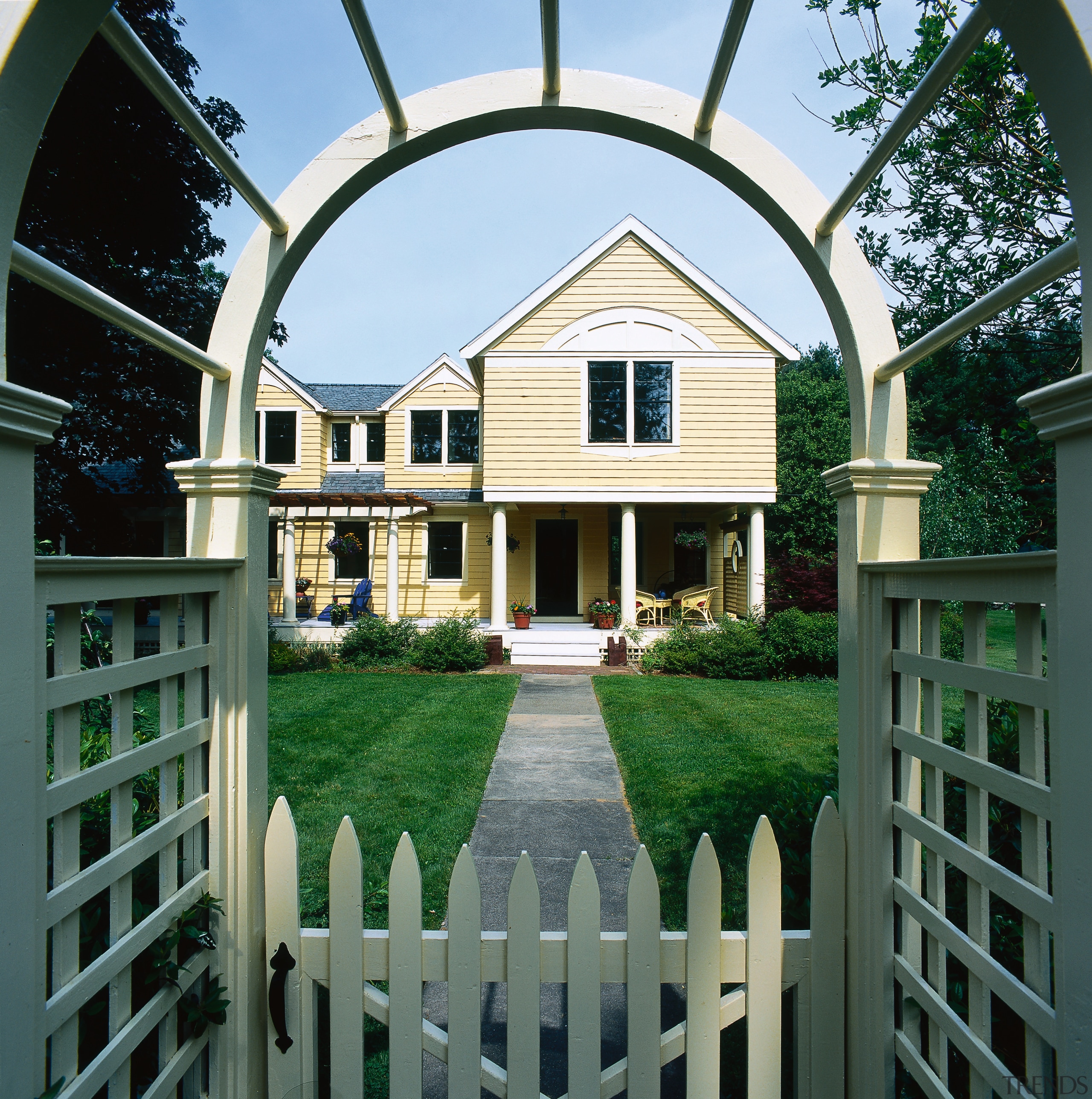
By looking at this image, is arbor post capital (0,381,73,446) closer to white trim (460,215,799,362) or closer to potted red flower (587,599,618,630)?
potted red flower (587,599,618,630)

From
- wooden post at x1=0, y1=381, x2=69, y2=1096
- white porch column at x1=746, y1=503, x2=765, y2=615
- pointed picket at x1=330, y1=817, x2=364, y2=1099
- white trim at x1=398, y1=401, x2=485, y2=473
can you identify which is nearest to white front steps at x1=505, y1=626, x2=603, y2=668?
white porch column at x1=746, y1=503, x2=765, y2=615

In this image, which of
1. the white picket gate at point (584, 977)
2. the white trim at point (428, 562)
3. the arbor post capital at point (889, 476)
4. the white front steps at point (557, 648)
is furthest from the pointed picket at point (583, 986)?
the white trim at point (428, 562)

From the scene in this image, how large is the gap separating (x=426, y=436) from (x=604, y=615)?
699 cm

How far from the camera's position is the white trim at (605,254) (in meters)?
14.4

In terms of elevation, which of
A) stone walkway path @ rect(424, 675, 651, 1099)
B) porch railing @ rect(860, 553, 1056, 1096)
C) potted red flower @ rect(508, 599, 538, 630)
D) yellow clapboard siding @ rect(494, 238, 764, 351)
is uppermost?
yellow clapboard siding @ rect(494, 238, 764, 351)

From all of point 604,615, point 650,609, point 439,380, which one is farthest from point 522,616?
point 439,380

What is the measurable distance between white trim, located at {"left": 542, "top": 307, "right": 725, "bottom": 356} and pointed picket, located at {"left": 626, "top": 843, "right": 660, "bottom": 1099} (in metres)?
13.7

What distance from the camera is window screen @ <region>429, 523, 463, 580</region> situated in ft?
57.1

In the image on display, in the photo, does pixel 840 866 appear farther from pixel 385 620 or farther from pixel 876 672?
pixel 385 620

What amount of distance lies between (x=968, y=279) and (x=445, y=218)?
3333mm

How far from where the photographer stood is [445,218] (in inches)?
120

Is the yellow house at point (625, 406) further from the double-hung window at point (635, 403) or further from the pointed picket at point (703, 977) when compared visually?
the pointed picket at point (703, 977)

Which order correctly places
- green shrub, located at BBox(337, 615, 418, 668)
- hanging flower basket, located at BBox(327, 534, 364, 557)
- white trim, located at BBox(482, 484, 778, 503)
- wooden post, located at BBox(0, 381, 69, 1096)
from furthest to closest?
1. hanging flower basket, located at BBox(327, 534, 364, 557)
2. white trim, located at BBox(482, 484, 778, 503)
3. green shrub, located at BBox(337, 615, 418, 668)
4. wooden post, located at BBox(0, 381, 69, 1096)

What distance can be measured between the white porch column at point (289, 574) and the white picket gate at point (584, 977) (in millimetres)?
13973
